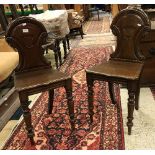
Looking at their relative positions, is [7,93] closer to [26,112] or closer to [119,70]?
[26,112]

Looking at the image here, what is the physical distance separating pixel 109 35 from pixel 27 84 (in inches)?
216

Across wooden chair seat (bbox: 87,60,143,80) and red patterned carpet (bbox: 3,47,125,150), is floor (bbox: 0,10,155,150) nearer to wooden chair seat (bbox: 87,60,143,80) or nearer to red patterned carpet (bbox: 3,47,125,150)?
red patterned carpet (bbox: 3,47,125,150)

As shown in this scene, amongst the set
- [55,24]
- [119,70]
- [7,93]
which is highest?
[55,24]

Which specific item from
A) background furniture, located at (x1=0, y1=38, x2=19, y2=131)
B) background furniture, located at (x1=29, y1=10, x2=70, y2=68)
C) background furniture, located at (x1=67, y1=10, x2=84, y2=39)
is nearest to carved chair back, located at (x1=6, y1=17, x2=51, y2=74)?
background furniture, located at (x1=0, y1=38, x2=19, y2=131)

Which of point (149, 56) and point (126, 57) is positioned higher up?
point (126, 57)

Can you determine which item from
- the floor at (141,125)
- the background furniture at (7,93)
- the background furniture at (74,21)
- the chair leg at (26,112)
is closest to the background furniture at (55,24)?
the background furniture at (7,93)

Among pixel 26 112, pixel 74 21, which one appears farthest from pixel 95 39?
pixel 26 112

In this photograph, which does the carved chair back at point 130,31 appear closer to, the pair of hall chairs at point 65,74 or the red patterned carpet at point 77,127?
the pair of hall chairs at point 65,74

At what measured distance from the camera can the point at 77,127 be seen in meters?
2.56

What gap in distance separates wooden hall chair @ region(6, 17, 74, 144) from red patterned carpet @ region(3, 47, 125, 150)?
0.46 feet

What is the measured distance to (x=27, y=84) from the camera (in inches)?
87.6

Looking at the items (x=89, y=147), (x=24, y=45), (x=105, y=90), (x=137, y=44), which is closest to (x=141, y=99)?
(x=105, y=90)

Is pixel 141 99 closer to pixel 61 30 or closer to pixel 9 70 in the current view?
pixel 9 70

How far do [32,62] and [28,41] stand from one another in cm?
21
